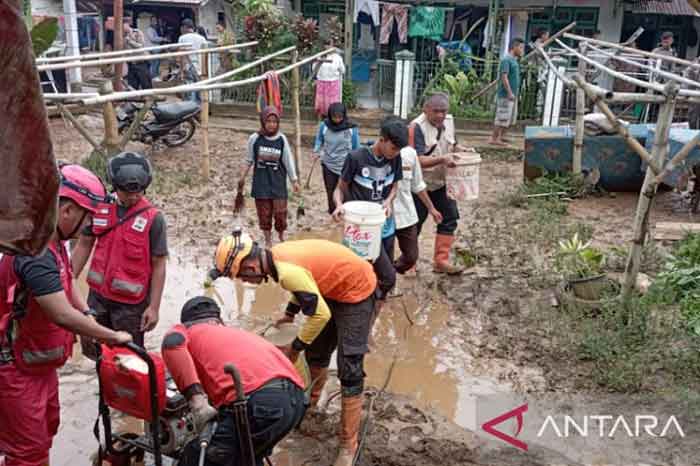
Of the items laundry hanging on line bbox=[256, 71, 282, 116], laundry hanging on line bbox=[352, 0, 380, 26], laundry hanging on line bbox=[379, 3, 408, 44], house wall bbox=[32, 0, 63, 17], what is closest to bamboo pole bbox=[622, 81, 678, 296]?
laundry hanging on line bbox=[256, 71, 282, 116]

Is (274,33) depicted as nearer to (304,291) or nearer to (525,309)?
(525,309)

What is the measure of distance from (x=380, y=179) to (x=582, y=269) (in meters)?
2.24

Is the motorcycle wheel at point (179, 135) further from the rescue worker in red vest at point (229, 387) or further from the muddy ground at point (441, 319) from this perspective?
the rescue worker in red vest at point (229, 387)

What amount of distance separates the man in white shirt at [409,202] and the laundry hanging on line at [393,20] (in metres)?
9.96

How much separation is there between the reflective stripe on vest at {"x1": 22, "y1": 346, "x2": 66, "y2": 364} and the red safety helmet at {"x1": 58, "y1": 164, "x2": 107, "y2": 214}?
69cm

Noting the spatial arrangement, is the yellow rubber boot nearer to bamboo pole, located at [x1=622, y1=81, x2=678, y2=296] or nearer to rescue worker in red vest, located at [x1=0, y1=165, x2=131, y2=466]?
rescue worker in red vest, located at [x1=0, y1=165, x2=131, y2=466]

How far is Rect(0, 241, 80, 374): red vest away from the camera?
3.22 metres

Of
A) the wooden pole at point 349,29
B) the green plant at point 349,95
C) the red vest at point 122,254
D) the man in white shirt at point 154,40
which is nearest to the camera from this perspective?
the red vest at point 122,254

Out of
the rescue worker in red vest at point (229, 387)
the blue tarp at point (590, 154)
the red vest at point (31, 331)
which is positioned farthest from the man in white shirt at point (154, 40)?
the rescue worker in red vest at point (229, 387)

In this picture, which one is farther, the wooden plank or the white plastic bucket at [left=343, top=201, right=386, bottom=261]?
the wooden plank

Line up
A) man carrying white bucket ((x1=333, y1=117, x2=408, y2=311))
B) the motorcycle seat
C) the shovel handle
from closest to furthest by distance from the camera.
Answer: the shovel handle → man carrying white bucket ((x1=333, y1=117, x2=408, y2=311)) → the motorcycle seat

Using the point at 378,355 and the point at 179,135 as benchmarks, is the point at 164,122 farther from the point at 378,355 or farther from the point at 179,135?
the point at 378,355

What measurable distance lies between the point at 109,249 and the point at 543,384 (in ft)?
10.5

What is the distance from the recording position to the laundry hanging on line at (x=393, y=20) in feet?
50.8
